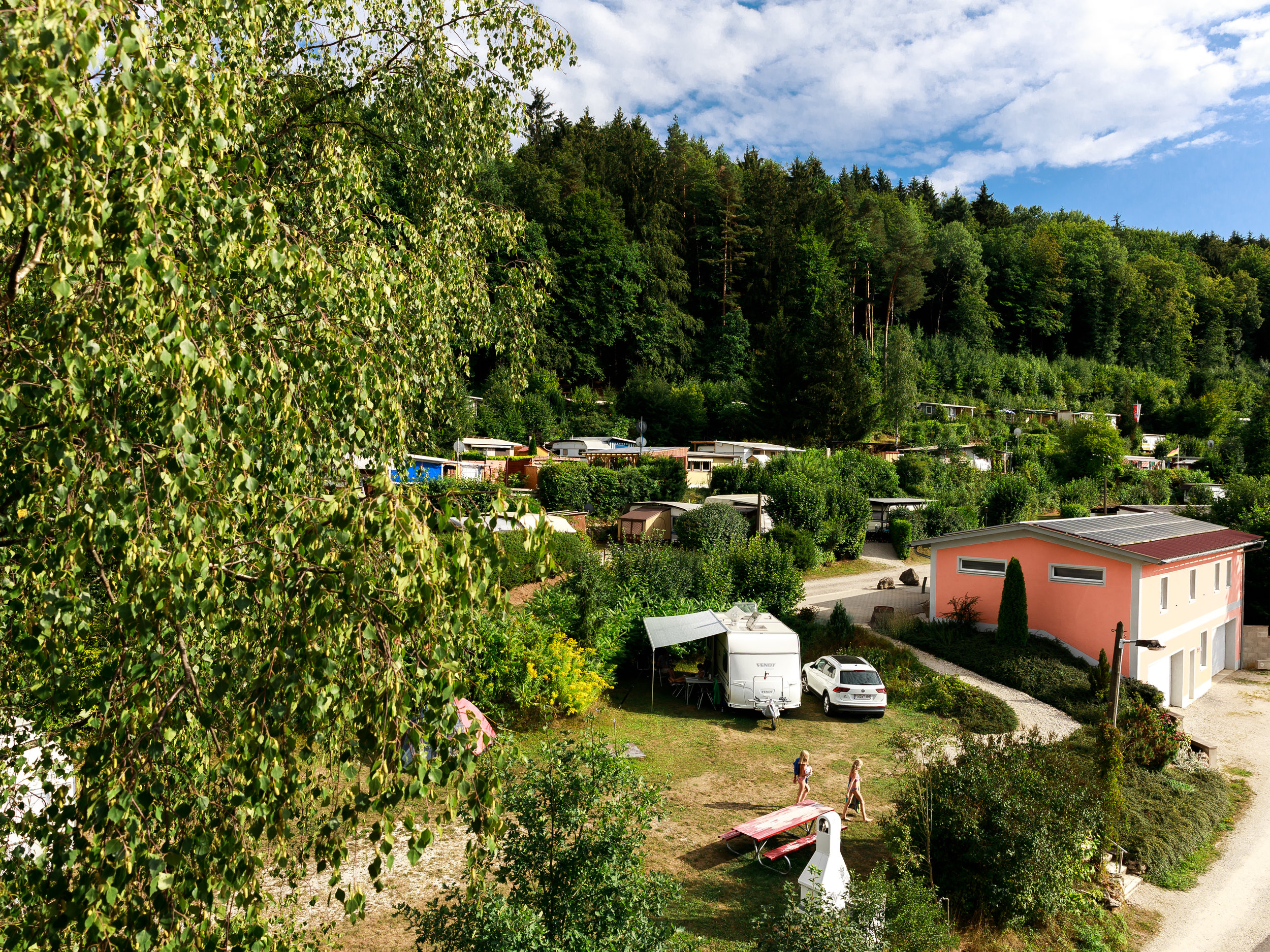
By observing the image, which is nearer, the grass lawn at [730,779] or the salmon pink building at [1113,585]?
the grass lawn at [730,779]

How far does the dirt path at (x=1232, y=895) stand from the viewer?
10.0 metres

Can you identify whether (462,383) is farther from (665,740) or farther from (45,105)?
(665,740)

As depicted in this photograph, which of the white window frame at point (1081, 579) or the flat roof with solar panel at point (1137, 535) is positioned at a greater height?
the flat roof with solar panel at point (1137, 535)

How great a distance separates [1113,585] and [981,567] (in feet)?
11.3

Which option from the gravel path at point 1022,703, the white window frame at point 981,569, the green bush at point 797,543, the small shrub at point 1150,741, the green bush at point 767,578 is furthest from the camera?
the green bush at point 797,543

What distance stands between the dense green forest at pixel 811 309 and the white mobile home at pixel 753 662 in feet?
105

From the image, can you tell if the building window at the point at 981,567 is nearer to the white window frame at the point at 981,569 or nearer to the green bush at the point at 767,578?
the white window frame at the point at 981,569

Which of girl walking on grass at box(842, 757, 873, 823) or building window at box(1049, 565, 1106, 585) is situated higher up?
building window at box(1049, 565, 1106, 585)

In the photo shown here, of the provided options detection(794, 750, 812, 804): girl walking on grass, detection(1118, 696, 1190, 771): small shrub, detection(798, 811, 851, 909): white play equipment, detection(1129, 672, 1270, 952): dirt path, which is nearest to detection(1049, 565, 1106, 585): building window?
detection(1129, 672, 1270, 952): dirt path

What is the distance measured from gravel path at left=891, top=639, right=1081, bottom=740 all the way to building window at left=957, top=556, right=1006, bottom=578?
301cm

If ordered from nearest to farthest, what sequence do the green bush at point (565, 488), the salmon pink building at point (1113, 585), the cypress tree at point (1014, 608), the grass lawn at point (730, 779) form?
the grass lawn at point (730, 779)
the salmon pink building at point (1113, 585)
the cypress tree at point (1014, 608)
the green bush at point (565, 488)

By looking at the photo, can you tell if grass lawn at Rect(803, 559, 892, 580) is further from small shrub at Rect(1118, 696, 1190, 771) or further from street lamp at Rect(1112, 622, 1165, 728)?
street lamp at Rect(1112, 622, 1165, 728)

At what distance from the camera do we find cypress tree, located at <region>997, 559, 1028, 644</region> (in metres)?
20.4

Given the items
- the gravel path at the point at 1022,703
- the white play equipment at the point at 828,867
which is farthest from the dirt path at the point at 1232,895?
the white play equipment at the point at 828,867
